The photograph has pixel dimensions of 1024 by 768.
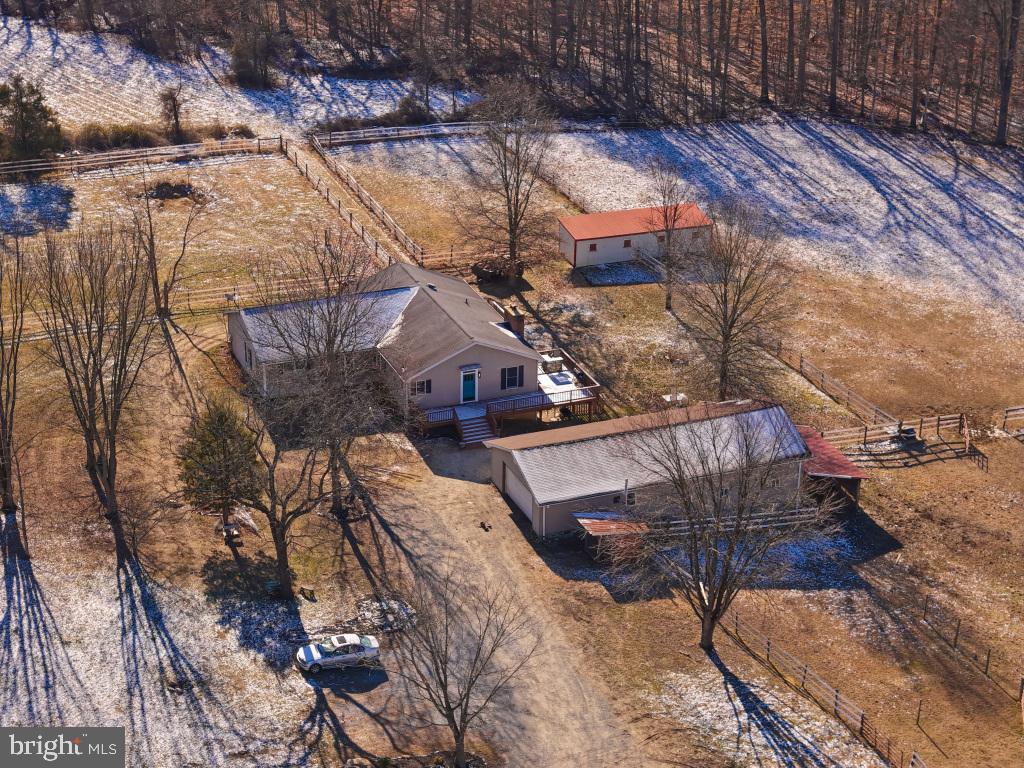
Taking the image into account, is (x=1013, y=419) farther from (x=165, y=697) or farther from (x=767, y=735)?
(x=165, y=697)

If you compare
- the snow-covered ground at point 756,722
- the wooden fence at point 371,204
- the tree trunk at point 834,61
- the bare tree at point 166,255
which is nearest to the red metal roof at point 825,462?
the snow-covered ground at point 756,722

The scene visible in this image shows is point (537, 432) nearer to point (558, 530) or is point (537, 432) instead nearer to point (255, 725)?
point (558, 530)

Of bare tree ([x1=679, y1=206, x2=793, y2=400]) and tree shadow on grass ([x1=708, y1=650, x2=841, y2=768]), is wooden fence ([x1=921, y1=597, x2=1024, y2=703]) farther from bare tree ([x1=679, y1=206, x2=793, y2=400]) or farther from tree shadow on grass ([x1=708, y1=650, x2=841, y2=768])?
bare tree ([x1=679, y1=206, x2=793, y2=400])

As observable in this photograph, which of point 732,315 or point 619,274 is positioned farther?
point 619,274

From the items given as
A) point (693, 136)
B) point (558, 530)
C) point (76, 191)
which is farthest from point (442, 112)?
point (558, 530)

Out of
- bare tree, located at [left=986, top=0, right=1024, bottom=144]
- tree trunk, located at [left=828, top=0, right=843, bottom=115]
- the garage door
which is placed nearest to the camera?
the garage door

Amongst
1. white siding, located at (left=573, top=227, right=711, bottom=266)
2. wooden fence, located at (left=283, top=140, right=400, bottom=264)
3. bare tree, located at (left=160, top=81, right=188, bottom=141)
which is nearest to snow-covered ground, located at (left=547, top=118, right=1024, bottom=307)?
white siding, located at (left=573, top=227, right=711, bottom=266)

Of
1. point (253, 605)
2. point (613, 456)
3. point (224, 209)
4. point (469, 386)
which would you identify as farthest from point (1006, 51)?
point (253, 605)
